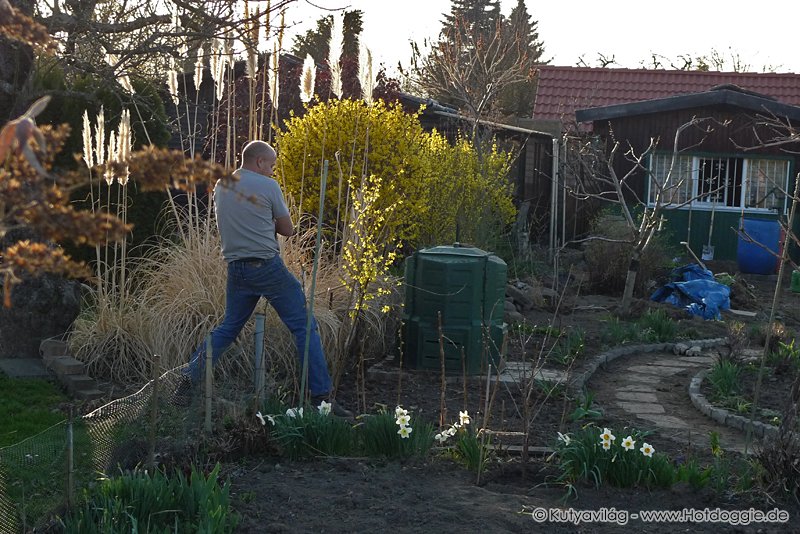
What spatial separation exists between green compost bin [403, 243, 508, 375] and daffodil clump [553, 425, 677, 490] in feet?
10.1

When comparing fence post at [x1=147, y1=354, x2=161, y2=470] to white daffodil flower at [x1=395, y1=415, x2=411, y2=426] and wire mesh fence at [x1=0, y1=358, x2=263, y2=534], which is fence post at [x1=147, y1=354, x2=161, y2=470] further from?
white daffodil flower at [x1=395, y1=415, x2=411, y2=426]

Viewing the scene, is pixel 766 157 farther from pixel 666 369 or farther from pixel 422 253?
pixel 422 253

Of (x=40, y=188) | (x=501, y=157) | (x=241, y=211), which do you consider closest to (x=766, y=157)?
(x=501, y=157)

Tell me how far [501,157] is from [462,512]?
35.6 ft

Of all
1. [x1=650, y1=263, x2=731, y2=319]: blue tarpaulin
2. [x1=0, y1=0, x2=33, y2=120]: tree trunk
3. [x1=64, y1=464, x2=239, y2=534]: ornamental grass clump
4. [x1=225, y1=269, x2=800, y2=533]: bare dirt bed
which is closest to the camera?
[x1=64, y1=464, x2=239, y2=534]: ornamental grass clump

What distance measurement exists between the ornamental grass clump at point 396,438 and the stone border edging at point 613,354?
9.04 ft

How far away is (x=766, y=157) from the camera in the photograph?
19.8 metres

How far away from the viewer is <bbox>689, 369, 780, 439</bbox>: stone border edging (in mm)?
6672

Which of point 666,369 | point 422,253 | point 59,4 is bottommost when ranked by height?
point 666,369

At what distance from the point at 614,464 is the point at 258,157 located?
2.98 meters

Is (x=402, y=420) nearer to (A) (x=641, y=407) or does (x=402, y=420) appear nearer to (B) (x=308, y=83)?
(A) (x=641, y=407)

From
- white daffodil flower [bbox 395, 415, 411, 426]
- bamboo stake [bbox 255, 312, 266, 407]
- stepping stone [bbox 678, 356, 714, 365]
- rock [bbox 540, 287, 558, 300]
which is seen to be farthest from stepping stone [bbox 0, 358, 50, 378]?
rock [bbox 540, 287, 558, 300]

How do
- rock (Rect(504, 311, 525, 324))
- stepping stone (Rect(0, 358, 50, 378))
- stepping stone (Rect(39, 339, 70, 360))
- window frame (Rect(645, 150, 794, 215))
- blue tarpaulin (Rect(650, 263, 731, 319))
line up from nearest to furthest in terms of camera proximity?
1. stepping stone (Rect(0, 358, 50, 378))
2. stepping stone (Rect(39, 339, 70, 360))
3. rock (Rect(504, 311, 525, 324))
4. blue tarpaulin (Rect(650, 263, 731, 319))
5. window frame (Rect(645, 150, 794, 215))

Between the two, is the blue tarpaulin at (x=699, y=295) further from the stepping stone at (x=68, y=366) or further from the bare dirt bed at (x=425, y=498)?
the bare dirt bed at (x=425, y=498)
